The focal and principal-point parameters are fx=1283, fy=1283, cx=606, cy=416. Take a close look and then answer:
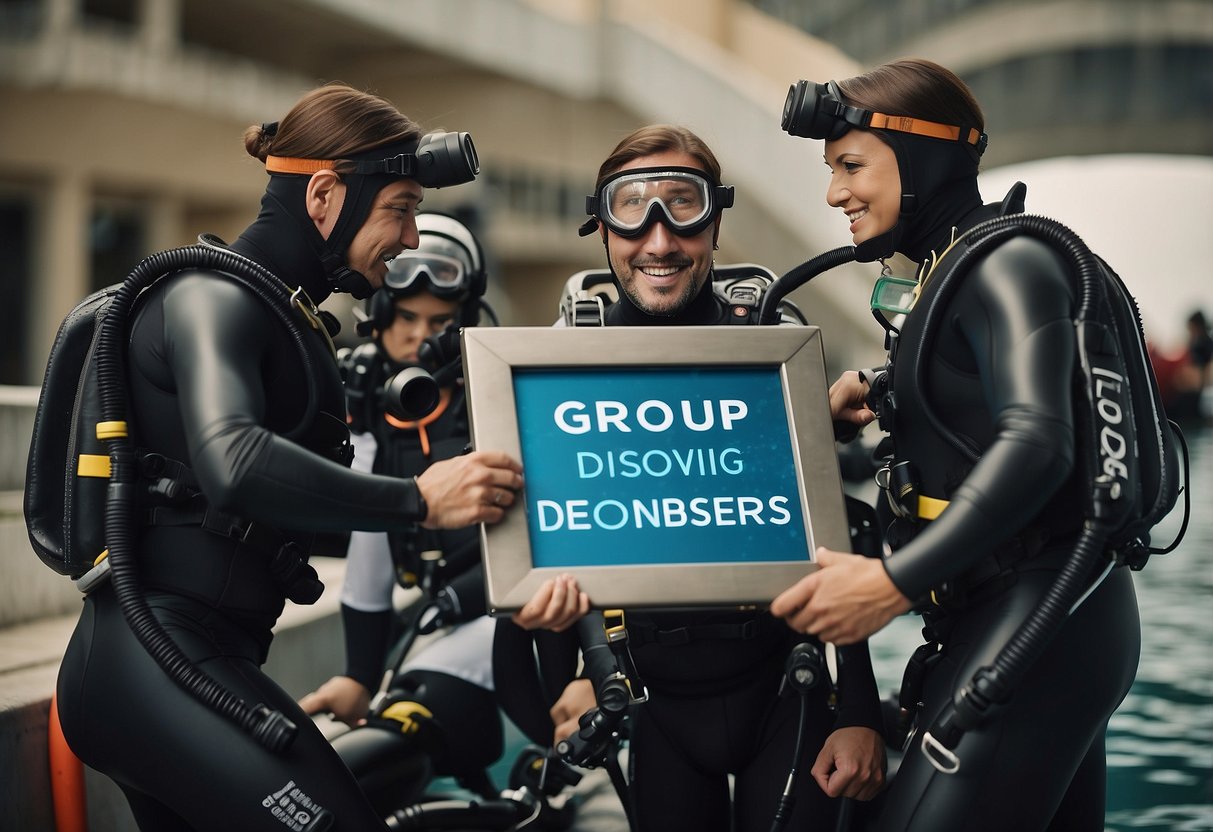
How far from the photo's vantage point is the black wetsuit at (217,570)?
2.24 meters

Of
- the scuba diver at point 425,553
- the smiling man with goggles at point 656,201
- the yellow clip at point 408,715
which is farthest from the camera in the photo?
the scuba diver at point 425,553

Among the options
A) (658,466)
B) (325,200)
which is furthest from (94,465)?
(658,466)

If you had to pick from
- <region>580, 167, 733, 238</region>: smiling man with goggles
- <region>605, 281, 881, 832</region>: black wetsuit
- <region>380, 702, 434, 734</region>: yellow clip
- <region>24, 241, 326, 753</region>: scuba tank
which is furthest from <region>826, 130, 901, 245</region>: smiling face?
<region>380, 702, 434, 734</region>: yellow clip

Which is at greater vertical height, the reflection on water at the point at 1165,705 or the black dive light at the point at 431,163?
the black dive light at the point at 431,163

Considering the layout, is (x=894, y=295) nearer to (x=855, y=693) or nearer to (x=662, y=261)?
(x=662, y=261)

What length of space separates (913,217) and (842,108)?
27 cm

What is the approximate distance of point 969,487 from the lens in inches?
87.3

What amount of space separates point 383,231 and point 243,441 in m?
0.70

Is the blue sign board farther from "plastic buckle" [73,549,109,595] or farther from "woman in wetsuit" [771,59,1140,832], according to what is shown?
"plastic buckle" [73,549,109,595]

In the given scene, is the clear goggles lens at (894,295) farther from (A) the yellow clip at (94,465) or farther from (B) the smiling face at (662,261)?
(A) the yellow clip at (94,465)

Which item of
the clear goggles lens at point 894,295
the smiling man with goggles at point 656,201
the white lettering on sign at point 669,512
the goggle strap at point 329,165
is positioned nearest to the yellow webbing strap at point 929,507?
the white lettering on sign at point 669,512

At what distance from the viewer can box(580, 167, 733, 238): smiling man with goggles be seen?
2990 mm

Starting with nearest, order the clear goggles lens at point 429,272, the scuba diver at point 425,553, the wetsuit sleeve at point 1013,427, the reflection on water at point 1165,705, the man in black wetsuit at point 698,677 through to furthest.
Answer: the wetsuit sleeve at point 1013,427 → the man in black wetsuit at point 698,677 → the scuba diver at point 425,553 → the clear goggles lens at point 429,272 → the reflection on water at point 1165,705

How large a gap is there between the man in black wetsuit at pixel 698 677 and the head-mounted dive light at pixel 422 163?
442 mm
